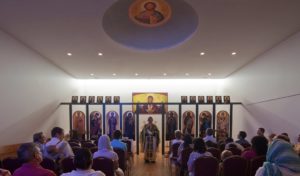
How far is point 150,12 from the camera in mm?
9453

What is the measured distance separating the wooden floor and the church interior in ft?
0.11

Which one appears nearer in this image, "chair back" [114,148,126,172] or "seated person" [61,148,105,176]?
"seated person" [61,148,105,176]

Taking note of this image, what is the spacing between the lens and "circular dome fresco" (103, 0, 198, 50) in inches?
363

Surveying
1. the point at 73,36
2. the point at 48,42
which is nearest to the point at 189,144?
the point at 73,36

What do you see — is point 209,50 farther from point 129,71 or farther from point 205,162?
point 205,162

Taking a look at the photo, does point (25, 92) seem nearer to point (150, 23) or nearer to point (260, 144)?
point (150, 23)

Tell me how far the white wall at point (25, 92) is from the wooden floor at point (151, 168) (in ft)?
14.2

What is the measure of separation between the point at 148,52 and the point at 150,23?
130cm

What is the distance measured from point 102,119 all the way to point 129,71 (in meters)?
3.67

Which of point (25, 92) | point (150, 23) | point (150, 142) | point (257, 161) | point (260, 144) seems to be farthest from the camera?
point (150, 142)

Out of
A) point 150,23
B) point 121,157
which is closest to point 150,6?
point 150,23

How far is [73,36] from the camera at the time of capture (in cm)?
915

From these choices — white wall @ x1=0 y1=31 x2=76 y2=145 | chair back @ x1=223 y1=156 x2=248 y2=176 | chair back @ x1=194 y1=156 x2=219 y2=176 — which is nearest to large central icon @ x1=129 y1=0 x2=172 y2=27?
white wall @ x1=0 y1=31 x2=76 y2=145

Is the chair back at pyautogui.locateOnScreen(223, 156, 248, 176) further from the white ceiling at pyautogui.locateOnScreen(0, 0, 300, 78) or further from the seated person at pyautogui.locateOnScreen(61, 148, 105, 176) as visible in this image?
the white ceiling at pyautogui.locateOnScreen(0, 0, 300, 78)
